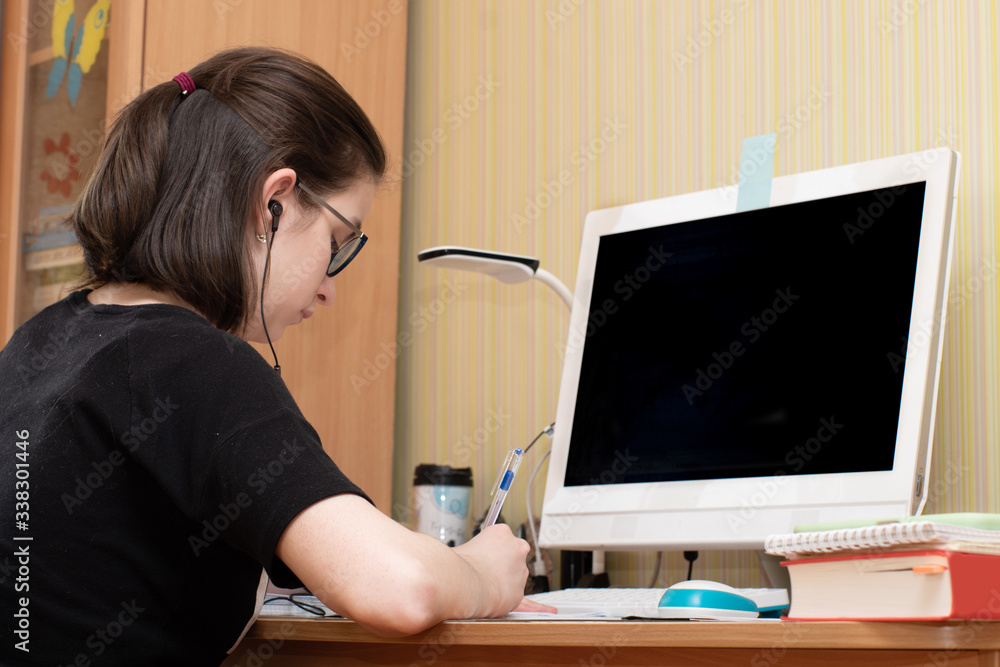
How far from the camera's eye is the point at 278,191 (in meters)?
0.95

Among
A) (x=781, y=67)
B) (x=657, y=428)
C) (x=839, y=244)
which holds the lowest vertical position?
(x=657, y=428)

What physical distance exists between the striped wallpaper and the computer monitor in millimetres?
258

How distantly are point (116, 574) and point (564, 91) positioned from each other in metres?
1.26

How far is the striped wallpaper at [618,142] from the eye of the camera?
129cm

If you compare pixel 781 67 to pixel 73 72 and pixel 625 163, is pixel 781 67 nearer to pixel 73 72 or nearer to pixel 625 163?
pixel 625 163

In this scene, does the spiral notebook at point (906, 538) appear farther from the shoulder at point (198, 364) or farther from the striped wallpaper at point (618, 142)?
the striped wallpaper at point (618, 142)

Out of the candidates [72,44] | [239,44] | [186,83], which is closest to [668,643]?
[186,83]

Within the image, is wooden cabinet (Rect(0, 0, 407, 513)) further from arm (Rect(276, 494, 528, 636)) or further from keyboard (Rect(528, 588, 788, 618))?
arm (Rect(276, 494, 528, 636))

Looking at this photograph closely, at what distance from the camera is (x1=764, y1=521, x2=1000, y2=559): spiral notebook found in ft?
2.00

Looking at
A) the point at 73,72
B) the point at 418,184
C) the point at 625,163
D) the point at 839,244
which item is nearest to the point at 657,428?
the point at 839,244

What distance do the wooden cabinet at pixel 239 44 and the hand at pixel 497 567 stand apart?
2.76 feet

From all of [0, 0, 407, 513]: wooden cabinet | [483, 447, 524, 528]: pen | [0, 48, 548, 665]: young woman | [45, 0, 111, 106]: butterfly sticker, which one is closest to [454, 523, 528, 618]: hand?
[0, 48, 548, 665]: young woman

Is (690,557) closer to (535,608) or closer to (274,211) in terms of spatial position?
(535,608)

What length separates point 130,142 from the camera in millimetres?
950
